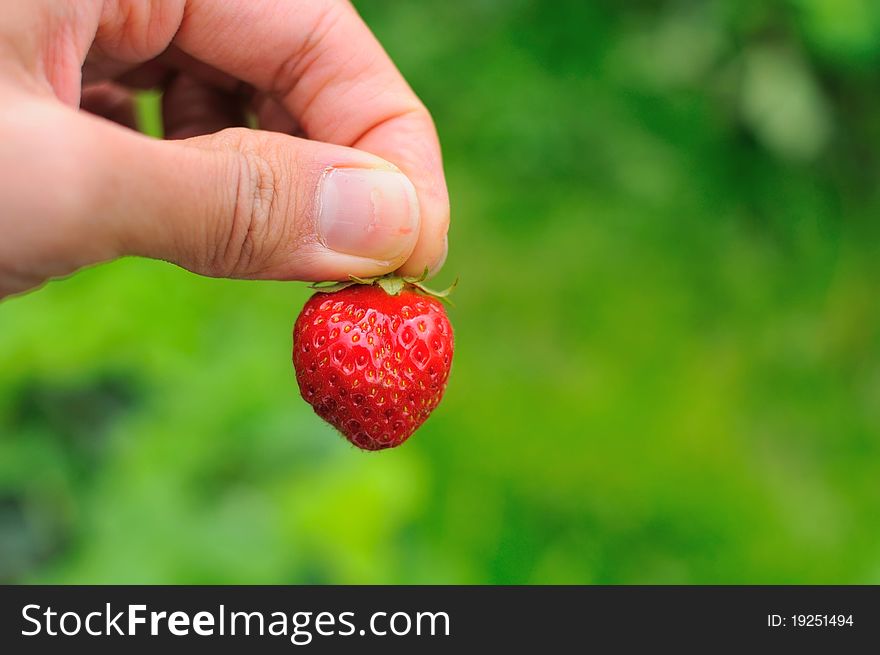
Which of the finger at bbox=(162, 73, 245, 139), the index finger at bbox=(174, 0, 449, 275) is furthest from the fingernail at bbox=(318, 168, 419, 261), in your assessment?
the finger at bbox=(162, 73, 245, 139)

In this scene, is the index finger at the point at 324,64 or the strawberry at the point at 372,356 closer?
the strawberry at the point at 372,356

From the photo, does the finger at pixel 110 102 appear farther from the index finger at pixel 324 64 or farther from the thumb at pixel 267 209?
Answer: the thumb at pixel 267 209

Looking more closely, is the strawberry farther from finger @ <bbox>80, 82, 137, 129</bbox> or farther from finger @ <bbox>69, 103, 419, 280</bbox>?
finger @ <bbox>80, 82, 137, 129</bbox>

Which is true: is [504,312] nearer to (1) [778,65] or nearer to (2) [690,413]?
(2) [690,413]

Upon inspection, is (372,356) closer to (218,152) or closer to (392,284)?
(392,284)

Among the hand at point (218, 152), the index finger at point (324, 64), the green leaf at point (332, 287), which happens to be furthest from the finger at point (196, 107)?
the green leaf at point (332, 287)

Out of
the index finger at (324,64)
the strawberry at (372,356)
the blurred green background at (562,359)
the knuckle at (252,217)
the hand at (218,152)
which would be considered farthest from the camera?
the blurred green background at (562,359)

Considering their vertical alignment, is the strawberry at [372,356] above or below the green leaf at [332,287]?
below
